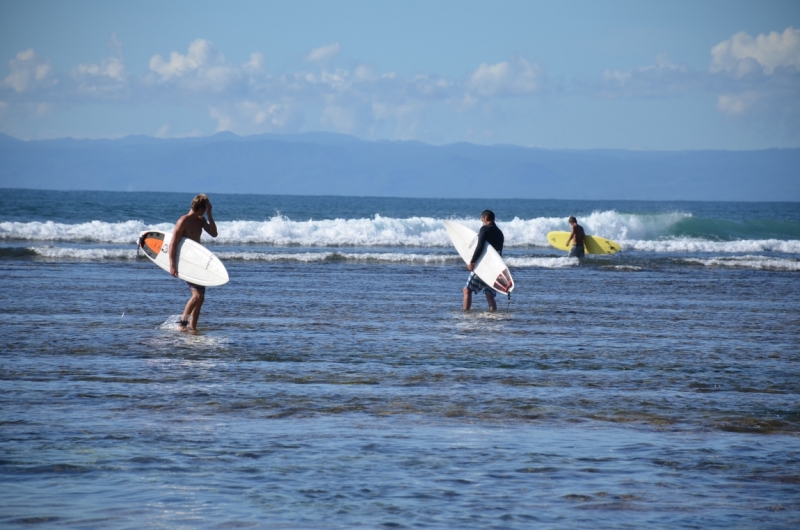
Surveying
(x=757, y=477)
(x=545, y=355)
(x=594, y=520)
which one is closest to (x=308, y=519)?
(x=594, y=520)

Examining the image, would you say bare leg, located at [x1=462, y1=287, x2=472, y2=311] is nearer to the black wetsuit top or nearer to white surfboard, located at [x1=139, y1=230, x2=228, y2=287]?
the black wetsuit top

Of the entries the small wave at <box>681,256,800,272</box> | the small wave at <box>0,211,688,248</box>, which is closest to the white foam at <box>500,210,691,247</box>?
the small wave at <box>0,211,688,248</box>

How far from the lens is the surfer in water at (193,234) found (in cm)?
1095

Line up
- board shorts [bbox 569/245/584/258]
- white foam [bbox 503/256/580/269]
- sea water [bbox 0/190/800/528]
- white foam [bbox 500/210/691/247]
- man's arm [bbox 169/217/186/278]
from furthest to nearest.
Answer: white foam [bbox 500/210/691/247] < board shorts [bbox 569/245/584/258] < white foam [bbox 503/256/580/269] < man's arm [bbox 169/217/186/278] < sea water [bbox 0/190/800/528]

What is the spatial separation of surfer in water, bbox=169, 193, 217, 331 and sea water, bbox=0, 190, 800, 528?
372mm

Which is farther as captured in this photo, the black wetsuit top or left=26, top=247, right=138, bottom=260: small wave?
left=26, top=247, right=138, bottom=260: small wave

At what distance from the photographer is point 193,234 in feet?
37.9

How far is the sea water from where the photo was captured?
15.4ft

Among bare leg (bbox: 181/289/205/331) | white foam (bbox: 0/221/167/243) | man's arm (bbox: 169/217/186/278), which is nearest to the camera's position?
bare leg (bbox: 181/289/205/331)

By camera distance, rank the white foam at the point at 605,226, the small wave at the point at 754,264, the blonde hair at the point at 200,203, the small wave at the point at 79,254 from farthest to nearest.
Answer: the white foam at the point at 605,226 → the small wave at the point at 754,264 → the small wave at the point at 79,254 → the blonde hair at the point at 200,203

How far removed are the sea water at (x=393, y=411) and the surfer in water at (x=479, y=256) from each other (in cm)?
39

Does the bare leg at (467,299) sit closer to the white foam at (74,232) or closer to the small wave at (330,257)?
the small wave at (330,257)

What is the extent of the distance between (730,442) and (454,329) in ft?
18.9

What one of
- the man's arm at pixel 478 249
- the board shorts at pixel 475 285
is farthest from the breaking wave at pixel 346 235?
the board shorts at pixel 475 285
